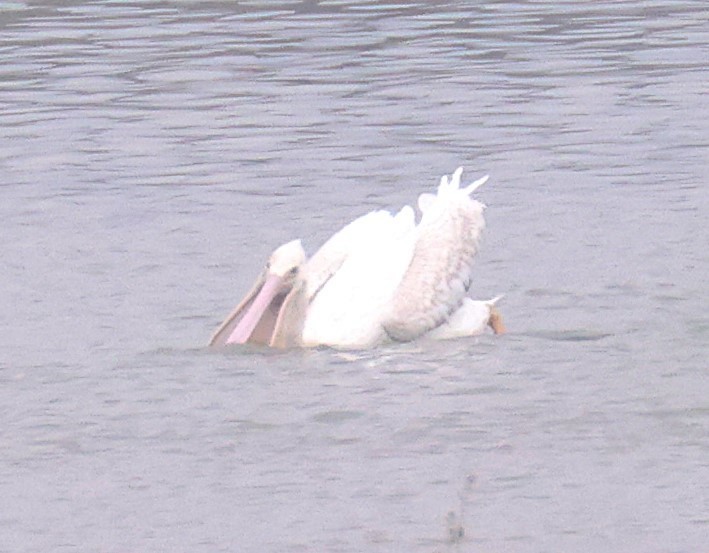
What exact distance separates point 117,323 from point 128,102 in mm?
6118

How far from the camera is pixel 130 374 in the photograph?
11.6 metres

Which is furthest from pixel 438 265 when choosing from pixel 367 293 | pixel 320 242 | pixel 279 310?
pixel 320 242

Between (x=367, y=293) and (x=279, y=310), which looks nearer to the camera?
(x=367, y=293)

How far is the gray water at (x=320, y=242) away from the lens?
955 centimetres

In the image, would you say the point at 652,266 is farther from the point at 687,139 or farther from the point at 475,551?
the point at 475,551

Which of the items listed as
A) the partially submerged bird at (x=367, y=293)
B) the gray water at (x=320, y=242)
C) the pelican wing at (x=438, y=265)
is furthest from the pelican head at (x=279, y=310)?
the pelican wing at (x=438, y=265)

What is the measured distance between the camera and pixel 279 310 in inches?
500

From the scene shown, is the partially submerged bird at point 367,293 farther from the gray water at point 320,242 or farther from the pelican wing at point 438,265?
the gray water at point 320,242

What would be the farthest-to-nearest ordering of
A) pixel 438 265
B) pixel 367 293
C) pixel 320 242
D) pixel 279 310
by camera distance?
pixel 320 242
pixel 438 265
pixel 279 310
pixel 367 293

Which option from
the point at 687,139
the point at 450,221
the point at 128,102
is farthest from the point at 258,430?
the point at 128,102

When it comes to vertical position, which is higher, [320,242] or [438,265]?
[438,265]

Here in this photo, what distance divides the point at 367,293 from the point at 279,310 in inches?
21.5

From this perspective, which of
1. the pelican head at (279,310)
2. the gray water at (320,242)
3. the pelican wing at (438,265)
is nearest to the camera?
the gray water at (320,242)

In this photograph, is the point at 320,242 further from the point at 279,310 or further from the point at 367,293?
the point at 367,293
